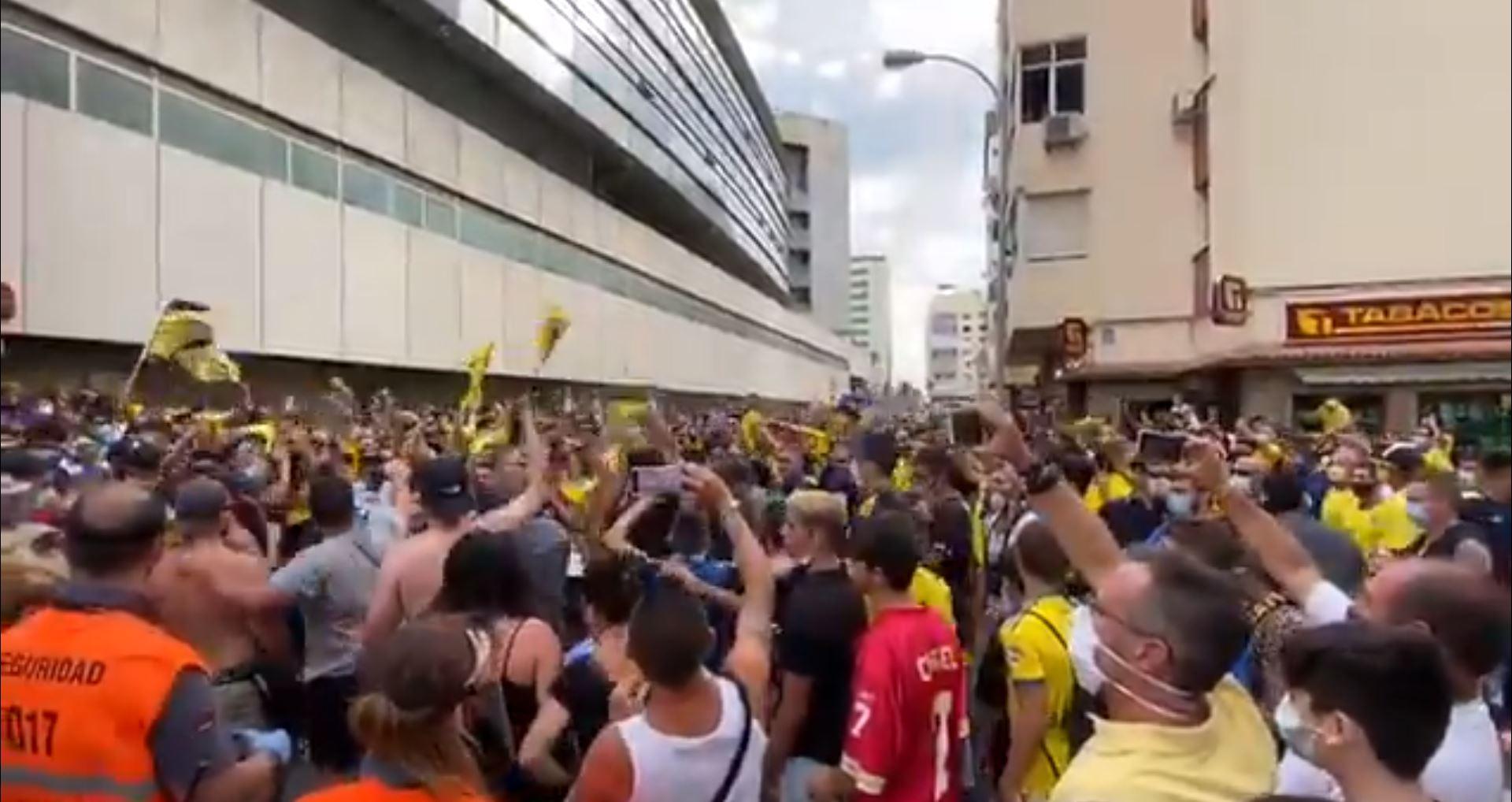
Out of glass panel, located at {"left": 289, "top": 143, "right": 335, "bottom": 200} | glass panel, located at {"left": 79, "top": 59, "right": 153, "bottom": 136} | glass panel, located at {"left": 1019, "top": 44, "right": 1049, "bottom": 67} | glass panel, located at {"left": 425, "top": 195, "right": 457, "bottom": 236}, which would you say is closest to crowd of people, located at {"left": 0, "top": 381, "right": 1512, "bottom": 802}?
glass panel, located at {"left": 79, "top": 59, "right": 153, "bottom": 136}

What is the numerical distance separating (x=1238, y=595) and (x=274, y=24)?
2147 centimetres

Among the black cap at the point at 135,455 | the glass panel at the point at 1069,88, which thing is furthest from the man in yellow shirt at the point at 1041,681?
the glass panel at the point at 1069,88

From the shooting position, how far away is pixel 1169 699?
10.7 ft

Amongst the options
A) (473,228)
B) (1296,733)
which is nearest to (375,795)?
(1296,733)

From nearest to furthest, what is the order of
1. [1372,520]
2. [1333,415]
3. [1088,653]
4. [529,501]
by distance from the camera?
[1088,653]
[1333,415]
[529,501]
[1372,520]

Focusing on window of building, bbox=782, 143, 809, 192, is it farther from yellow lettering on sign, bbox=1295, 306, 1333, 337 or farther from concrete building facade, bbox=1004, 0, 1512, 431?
yellow lettering on sign, bbox=1295, 306, 1333, 337

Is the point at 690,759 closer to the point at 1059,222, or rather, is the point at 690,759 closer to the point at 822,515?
the point at 822,515

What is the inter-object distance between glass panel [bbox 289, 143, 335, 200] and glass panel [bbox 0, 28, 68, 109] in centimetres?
1866

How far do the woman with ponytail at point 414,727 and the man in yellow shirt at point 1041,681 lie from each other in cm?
256

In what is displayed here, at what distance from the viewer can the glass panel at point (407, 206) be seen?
85.7 feet

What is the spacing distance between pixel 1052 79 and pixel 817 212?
125m

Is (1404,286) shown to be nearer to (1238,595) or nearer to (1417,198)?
(1417,198)

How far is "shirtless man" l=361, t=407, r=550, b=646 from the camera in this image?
612cm

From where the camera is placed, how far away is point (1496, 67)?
284cm
